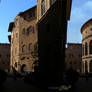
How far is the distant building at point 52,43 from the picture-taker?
13415mm

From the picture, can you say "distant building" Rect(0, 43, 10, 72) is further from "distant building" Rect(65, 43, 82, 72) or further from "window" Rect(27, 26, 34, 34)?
"window" Rect(27, 26, 34, 34)

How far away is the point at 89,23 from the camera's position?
39312 mm

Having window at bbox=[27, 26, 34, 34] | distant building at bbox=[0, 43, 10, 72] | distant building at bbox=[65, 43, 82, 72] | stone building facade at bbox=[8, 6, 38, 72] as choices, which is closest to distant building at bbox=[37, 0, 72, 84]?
stone building facade at bbox=[8, 6, 38, 72]

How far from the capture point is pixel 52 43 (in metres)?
14.4

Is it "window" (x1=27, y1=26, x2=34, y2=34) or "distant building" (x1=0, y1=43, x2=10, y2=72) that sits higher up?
"window" (x1=27, y1=26, x2=34, y2=34)

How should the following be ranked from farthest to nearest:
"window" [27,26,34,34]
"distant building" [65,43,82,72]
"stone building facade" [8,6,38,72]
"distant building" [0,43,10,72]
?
→ "distant building" [0,43,10,72] → "distant building" [65,43,82,72] → "window" [27,26,34,34] → "stone building facade" [8,6,38,72]

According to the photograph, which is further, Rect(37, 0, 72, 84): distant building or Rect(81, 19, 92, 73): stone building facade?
Rect(81, 19, 92, 73): stone building facade

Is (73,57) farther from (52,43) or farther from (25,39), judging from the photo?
(52,43)

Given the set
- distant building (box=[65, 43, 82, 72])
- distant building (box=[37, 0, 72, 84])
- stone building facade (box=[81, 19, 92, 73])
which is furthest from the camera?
distant building (box=[65, 43, 82, 72])

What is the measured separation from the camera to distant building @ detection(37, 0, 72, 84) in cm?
1341

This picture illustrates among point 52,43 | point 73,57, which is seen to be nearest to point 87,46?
point 73,57

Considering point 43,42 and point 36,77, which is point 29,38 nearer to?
point 43,42

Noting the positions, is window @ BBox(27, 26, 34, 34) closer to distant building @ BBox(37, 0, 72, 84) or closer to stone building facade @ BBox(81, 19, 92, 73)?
distant building @ BBox(37, 0, 72, 84)

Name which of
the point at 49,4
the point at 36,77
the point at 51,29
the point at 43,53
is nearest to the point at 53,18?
the point at 51,29
